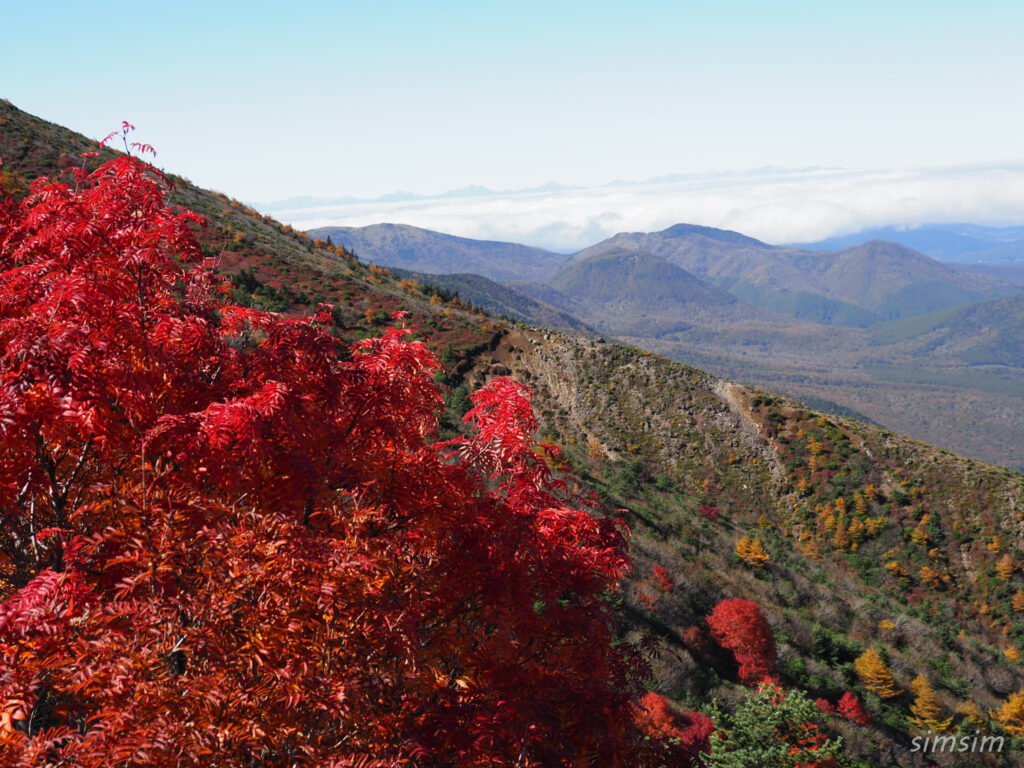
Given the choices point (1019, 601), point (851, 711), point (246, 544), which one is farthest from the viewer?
point (1019, 601)

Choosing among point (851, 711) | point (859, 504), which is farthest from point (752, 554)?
point (859, 504)

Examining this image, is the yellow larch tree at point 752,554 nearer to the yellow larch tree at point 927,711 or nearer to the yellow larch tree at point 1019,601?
the yellow larch tree at point 927,711

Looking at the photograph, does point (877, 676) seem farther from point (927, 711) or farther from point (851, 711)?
point (851, 711)

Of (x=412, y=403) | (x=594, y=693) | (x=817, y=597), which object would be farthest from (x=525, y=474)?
(x=817, y=597)

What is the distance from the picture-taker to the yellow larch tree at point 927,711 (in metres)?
26.9

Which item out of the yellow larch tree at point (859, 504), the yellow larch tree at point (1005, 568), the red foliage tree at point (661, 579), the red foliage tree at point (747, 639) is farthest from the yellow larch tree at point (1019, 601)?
the red foliage tree at point (661, 579)

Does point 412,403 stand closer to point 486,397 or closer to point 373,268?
point 486,397

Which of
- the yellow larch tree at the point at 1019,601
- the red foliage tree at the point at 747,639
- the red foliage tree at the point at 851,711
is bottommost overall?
the yellow larch tree at the point at 1019,601

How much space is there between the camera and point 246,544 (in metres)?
4.79

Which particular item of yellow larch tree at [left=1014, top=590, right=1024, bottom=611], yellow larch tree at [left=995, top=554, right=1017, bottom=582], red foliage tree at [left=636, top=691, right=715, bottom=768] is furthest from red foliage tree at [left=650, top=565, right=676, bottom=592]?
yellow larch tree at [left=995, top=554, right=1017, bottom=582]

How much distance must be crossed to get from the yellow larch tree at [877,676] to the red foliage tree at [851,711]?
2.77m

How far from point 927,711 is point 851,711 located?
529 centimetres

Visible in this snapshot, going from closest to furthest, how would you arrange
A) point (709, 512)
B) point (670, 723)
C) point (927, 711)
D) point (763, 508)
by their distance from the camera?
1. point (670, 723)
2. point (927, 711)
3. point (709, 512)
4. point (763, 508)

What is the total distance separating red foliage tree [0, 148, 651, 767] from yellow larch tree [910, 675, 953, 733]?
29.4 metres
